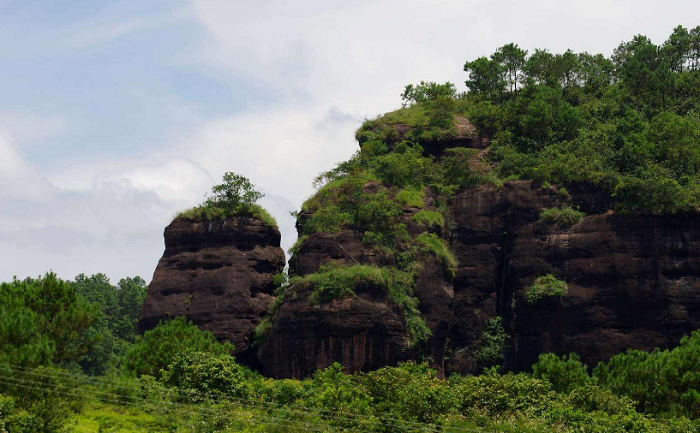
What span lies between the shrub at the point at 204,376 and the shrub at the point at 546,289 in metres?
17.8

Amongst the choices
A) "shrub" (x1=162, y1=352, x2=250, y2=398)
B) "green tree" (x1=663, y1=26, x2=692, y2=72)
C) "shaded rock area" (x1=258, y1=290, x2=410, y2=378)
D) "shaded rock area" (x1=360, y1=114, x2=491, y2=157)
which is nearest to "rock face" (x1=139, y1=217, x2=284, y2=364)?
"shaded rock area" (x1=258, y1=290, x2=410, y2=378)

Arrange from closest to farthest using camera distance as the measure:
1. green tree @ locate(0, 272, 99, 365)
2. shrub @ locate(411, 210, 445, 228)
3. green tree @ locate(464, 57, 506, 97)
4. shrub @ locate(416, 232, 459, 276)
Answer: green tree @ locate(0, 272, 99, 365) → shrub @ locate(416, 232, 459, 276) → shrub @ locate(411, 210, 445, 228) → green tree @ locate(464, 57, 506, 97)

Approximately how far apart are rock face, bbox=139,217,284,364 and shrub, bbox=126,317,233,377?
348 inches

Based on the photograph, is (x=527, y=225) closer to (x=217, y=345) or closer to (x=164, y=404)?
(x=217, y=345)

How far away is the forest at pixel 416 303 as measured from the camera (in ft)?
123

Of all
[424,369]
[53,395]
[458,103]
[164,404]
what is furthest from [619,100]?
[53,395]

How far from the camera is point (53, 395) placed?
35406 mm

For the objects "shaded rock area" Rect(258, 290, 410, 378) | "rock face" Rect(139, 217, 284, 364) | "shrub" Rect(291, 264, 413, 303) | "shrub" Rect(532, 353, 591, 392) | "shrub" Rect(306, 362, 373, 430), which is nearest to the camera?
"shrub" Rect(306, 362, 373, 430)

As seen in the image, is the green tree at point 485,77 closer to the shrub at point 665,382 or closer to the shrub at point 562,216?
the shrub at point 562,216

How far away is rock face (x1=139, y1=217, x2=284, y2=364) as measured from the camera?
185 ft

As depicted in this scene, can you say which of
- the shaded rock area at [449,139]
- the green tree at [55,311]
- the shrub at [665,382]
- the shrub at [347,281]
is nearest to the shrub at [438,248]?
the shrub at [347,281]

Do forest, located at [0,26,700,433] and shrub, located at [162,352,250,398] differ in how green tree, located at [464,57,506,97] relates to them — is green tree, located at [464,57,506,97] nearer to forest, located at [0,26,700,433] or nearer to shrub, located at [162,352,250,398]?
forest, located at [0,26,700,433]

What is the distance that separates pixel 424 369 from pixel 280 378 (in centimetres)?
729

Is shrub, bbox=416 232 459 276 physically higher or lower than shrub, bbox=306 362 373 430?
higher
